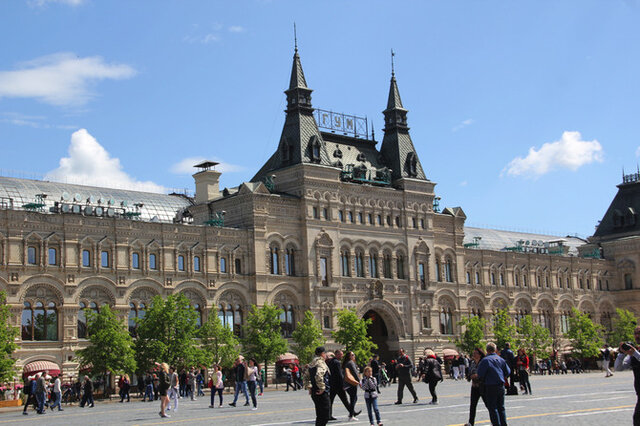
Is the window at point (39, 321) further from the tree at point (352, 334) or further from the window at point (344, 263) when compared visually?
the window at point (344, 263)

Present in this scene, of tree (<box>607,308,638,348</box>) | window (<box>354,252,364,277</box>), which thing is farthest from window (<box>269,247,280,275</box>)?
tree (<box>607,308,638,348</box>)

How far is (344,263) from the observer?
8344 cm

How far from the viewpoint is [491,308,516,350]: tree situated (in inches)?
3575

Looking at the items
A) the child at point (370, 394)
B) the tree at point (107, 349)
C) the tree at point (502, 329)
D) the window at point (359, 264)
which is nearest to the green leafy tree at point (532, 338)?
the tree at point (502, 329)

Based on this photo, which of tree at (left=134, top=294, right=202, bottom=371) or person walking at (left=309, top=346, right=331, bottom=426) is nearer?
person walking at (left=309, top=346, right=331, bottom=426)

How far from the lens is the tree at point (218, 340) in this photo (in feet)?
224

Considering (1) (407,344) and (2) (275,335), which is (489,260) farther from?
(2) (275,335)

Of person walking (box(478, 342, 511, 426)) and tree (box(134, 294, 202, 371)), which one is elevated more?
tree (box(134, 294, 202, 371))

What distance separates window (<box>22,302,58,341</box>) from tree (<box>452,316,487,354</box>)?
4137cm

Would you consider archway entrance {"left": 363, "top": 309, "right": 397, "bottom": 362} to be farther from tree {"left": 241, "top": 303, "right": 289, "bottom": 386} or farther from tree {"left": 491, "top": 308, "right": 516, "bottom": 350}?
tree {"left": 241, "top": 303, "right": 289, "bottom": 386}

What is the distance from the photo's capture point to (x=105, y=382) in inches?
2527

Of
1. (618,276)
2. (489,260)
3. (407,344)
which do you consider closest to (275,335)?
(407,344)

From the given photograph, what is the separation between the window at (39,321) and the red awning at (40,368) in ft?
6.53

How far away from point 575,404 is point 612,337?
79.9 m
